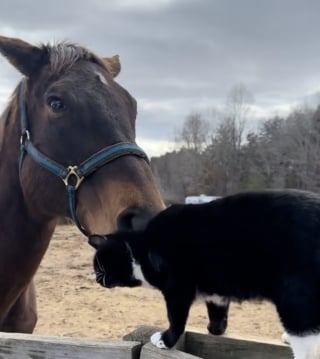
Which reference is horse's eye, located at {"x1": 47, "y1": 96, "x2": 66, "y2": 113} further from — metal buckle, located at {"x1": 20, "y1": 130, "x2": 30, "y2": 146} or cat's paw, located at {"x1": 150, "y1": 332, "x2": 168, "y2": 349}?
cat's paw, located at {"x1": 150, "y1": 332, "x2": 168, "y2": 349}

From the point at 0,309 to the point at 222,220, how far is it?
4.67ft

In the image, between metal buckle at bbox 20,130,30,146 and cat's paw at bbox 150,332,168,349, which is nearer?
cat's paw at bbox 150,332,168,349

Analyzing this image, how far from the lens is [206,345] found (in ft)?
4.95

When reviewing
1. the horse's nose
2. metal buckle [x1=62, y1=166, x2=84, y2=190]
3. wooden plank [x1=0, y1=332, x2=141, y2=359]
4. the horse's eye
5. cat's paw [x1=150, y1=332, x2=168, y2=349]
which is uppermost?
the horse's eye

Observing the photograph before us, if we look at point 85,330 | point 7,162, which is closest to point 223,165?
point 85,330

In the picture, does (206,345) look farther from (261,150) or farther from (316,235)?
(261,150)

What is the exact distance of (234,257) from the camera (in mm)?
1274

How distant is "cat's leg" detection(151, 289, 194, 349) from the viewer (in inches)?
51.7

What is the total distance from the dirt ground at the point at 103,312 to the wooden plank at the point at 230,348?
3.43 meters

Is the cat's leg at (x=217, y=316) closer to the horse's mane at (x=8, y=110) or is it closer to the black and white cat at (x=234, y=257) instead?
the black and white cat at (x=234, y=257)

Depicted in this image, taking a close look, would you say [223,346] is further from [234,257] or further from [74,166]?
[74,166]

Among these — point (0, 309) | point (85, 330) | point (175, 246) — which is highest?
point (175, 246)

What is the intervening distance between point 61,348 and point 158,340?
27 cm

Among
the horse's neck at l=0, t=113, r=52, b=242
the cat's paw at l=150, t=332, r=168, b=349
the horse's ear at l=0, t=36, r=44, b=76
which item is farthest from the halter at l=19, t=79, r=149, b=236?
the cat's paw at l=150, t=332, r=168, b=349
